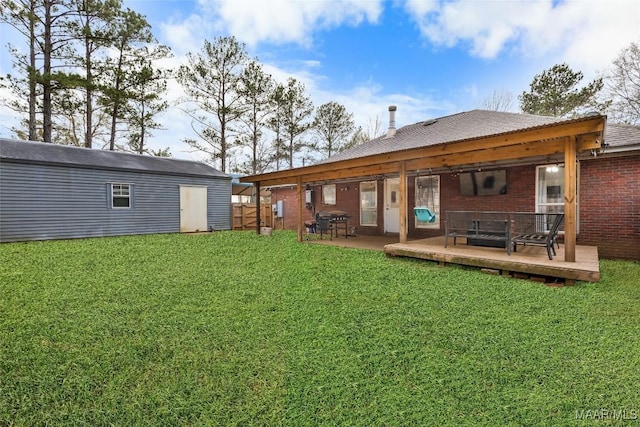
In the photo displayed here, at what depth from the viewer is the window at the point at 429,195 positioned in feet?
30.1

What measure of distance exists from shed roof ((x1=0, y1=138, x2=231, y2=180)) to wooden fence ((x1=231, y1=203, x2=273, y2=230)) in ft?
5.72

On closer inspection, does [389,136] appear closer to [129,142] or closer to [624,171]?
[624,171]

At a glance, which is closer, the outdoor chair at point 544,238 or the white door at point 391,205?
the outdoor chair at point 544,238

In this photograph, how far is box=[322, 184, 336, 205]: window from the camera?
489 inches

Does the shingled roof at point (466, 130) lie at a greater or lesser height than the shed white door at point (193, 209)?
greater

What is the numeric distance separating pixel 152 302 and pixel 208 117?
18.2 meters

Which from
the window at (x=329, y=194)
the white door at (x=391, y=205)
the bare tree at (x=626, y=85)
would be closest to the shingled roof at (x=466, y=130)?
the white door at (x=391, y=205)

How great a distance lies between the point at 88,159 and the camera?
36.3 ft

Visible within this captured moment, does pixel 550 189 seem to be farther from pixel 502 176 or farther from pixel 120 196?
pixel 120 196

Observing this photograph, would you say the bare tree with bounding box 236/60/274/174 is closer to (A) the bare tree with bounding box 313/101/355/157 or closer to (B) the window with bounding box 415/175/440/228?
(A) the bare tree with bounding box 313/101/355/157

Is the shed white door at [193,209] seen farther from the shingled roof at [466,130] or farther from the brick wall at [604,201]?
the brick wall at [604,201]

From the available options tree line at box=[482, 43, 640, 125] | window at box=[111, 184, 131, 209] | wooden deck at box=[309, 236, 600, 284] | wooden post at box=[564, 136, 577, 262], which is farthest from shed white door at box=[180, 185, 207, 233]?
tree line at box=[482, 43, 640, 125]

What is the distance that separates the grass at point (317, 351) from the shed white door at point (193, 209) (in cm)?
856

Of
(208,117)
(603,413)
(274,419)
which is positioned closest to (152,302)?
(274,419)
